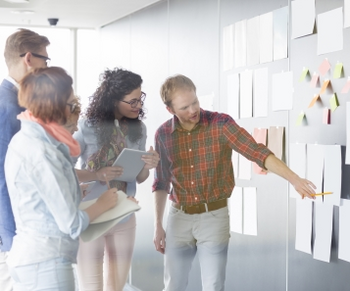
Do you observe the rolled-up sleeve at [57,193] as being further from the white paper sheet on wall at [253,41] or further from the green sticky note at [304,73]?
the white paper sheet on wall at [253,41]

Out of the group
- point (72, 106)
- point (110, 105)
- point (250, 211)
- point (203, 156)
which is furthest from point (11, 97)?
point (250, 211)

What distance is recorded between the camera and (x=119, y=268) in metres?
2.44

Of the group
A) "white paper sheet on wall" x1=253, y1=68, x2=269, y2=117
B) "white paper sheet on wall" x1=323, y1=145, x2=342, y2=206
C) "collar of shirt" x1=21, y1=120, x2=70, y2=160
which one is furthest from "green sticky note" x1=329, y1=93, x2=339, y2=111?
"collar of shirt" x1=21, y1=120, x2=70, y2=160

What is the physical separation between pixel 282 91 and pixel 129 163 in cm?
62

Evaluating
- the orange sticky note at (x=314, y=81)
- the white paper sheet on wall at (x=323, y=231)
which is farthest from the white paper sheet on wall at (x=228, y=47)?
the white paper sheet on wall at (x=323, y=231)

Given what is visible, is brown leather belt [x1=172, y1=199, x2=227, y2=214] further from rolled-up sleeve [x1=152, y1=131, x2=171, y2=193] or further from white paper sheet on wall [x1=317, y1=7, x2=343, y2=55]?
white paper sheet on wall [x1=317, y1=7, x2=343, y2=55]

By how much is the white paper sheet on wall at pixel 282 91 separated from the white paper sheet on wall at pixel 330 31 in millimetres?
180

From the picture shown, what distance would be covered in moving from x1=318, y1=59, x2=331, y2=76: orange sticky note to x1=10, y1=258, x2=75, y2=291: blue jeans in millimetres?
1074

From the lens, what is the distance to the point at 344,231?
6.42 feet

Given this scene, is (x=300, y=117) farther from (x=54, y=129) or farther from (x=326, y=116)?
(x=54, y=129)

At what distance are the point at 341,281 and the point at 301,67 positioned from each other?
74 cm

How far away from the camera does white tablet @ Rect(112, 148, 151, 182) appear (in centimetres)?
211

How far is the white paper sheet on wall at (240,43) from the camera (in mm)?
2354

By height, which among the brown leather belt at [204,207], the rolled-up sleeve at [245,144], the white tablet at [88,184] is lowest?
the brown leather belt at [204,207]
